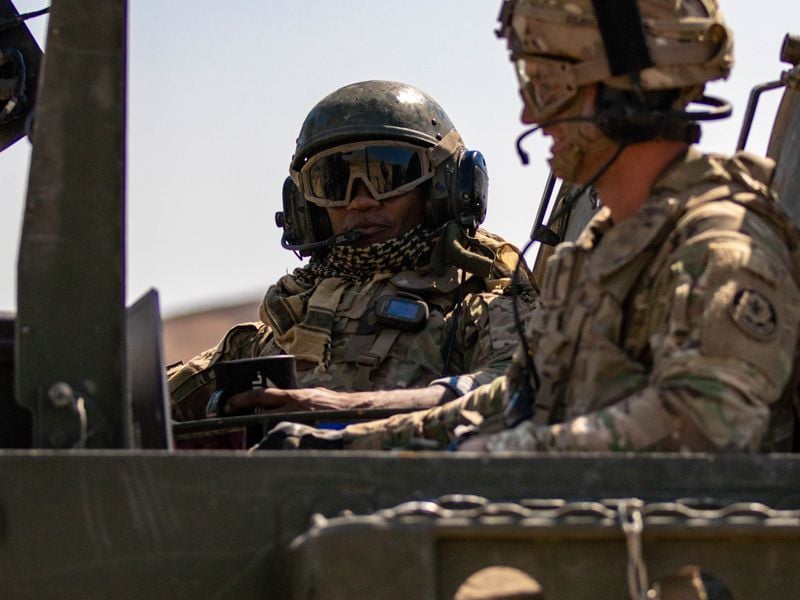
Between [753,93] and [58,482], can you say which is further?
[753,93]

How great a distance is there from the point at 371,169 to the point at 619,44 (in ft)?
9.67

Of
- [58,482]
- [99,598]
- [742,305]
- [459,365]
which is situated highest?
[742,305]

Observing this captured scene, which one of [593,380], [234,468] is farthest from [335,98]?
[234,468]

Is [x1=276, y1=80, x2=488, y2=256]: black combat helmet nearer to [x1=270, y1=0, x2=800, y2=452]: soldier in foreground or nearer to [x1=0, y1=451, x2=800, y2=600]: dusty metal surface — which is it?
[x1=270, y1=0, x2=800, y2=452]: soldier in foreground

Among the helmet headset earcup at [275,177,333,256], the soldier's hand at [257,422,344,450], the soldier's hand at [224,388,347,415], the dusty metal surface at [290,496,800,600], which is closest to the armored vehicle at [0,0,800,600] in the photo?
the dusty metal surface at [290,496,800,600]

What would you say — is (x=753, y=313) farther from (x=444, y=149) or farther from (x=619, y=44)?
(x=444, y=149)

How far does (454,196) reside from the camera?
6488mm

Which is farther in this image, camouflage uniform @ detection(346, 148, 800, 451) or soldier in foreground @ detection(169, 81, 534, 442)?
soldier in foreground @ detection(169, 81, 534, 442)

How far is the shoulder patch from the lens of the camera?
10.1 ft

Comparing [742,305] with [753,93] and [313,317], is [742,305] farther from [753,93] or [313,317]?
[313,317]

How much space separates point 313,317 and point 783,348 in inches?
133

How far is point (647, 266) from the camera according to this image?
134 inches

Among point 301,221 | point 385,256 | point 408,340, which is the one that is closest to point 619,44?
point 408,340

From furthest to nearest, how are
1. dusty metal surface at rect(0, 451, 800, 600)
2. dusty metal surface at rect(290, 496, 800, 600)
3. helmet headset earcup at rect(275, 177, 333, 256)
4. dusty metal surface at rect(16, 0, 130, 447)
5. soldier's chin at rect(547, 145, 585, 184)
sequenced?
1. helmet headset earcup at rect(275, 177, 333, 256)
2. soldier's chin at rect(547, 145, 585, 184)
3. dusty metal surface at rect(16, 0, 130, 447)
4. dusty metal surface at rect(0, 451, 800, 600)
5. dusty metal surface at rect(290, 496, 800, 600)
